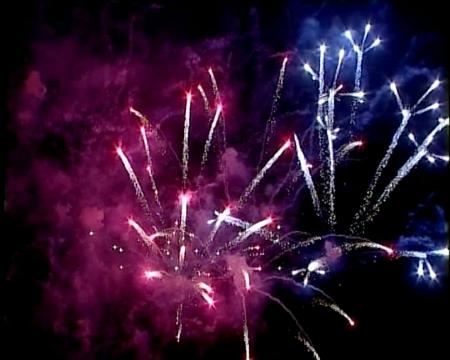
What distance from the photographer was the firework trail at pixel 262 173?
4.08 metres

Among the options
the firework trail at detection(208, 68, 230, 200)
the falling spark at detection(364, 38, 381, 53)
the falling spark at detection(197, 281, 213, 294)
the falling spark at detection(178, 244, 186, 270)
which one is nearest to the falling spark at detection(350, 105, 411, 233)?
the falling spark at detection(364, 38, 381, 53)

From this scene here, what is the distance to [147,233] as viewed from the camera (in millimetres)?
4016

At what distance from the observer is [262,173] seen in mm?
4168

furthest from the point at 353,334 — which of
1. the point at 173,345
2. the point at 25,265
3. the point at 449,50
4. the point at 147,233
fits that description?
the point at 25,265

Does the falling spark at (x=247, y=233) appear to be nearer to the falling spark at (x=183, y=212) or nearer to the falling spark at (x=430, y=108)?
the falling spark at (x=183, y=212)

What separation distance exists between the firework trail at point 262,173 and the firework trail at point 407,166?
2.99 feet

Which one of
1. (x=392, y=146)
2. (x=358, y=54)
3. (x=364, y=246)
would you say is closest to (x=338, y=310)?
(x=364, y=246)

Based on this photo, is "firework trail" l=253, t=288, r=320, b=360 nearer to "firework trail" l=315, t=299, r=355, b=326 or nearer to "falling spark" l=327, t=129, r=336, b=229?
"firework trail" l=315, t=299, r=355, b=326

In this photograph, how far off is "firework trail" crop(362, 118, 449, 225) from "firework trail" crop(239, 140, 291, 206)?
0.91 m

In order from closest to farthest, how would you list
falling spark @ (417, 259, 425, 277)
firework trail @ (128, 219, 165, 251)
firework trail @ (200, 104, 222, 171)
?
firework trail @ (128, 219, 165, 251), firework trail @ (200, 104, 222, 171), falling spark @ (417, 259, 425, 277)

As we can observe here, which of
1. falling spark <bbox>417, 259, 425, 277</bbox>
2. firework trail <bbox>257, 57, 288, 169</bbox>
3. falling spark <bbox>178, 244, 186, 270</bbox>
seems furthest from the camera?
falling spark <bbox>417, 259, 425, 277</bbox>

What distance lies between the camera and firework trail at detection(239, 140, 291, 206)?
4078mm

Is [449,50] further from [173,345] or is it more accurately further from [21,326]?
[21,326]

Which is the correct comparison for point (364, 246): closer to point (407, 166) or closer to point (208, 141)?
point (407, 166)
